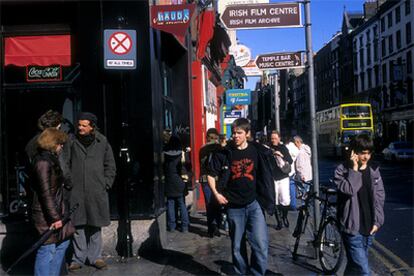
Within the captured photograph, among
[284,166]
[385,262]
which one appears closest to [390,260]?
[385,262]

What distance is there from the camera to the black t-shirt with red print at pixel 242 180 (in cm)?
575

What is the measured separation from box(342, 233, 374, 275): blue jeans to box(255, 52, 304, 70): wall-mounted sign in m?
3.82

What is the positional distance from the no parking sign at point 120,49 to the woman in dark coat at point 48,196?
2.28m

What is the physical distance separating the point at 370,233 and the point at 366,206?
27 cm

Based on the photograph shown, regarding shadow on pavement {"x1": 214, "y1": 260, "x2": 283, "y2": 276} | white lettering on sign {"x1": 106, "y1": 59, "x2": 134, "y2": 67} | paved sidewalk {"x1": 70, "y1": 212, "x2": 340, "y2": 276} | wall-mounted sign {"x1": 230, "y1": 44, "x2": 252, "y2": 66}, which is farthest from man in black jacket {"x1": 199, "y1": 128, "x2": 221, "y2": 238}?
wall-mounted sign {"x1": 230, "y1": 44, "x2": 252, "y2": 66}

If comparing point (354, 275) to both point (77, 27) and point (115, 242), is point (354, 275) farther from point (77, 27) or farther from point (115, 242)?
point (77, 27)

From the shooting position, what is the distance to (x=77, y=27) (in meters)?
7.67

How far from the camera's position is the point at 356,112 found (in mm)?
39344

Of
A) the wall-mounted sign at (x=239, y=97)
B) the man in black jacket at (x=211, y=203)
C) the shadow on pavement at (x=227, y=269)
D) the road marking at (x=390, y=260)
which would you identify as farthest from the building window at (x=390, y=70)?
the shadow on pavement at (x=227, y=269)

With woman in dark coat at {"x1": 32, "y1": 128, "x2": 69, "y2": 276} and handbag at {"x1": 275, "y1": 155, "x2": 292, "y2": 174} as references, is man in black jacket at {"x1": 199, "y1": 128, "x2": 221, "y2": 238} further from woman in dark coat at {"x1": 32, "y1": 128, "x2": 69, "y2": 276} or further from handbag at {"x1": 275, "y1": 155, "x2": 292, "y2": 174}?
woman in dark coat at {"x1": 32, "y1": 128, "x2": 69, "y2": 276}

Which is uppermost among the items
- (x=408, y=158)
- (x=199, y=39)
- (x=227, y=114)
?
(x=199, y=39)

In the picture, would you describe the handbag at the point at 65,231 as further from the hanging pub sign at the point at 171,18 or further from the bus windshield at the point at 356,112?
the bus windshield at the point at 356,112

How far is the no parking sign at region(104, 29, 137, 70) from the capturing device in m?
7.21

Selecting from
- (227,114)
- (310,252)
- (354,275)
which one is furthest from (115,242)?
(227,114)
